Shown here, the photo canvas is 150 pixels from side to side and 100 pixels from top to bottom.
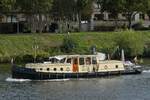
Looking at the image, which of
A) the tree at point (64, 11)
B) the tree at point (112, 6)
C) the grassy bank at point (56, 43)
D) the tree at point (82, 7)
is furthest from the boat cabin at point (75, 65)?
the tree at point (112, 6)

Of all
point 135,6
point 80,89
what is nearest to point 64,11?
point 135,6

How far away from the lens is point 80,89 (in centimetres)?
9194

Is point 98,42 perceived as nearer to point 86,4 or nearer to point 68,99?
point 86,4

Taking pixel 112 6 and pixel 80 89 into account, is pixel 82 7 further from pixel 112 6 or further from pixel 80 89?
pixel 80 89

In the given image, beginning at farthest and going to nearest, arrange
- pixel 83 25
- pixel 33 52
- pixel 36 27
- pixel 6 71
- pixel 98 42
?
pixel 83 25
pixel 36 27
pixel 98 42
pixel 33 52
pixel 6 71

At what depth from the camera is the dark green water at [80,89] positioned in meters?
84.8

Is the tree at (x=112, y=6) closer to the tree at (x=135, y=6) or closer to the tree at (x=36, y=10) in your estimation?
the tree at (x=135, y=6)

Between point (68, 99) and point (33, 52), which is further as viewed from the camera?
point (33, 52)

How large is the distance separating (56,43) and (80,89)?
48.1 metres

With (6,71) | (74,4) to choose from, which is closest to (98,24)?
(74,4)

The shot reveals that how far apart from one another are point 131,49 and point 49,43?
16.1m

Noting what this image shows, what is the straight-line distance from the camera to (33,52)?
430 feet

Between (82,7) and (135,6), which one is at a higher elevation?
(135,6)

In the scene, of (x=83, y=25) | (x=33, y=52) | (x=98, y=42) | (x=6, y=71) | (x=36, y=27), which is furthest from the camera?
(x=83, y=25)
